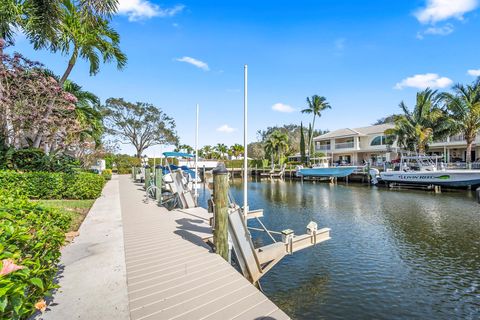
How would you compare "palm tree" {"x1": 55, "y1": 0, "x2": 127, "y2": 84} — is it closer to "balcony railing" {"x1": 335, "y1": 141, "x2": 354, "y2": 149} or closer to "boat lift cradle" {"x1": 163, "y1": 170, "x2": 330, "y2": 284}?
"boat lift cradle" {"x1": 163, "y1": 170, "x2": 330, "y2": 284}

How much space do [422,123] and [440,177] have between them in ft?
25.5

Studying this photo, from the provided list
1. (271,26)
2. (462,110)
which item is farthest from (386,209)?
(462,110)

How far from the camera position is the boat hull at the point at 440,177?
72.4 feet

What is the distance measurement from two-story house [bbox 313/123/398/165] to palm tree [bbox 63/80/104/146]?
34.6m

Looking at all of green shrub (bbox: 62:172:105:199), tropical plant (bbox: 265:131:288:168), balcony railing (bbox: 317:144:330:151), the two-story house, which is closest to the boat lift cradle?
green shrub (bbox: 62:172:105:199)

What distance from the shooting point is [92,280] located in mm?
4035

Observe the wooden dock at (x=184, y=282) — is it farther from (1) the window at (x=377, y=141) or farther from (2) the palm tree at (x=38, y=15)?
(1) the window at (x=377, y=141)

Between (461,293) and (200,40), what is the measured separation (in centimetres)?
1439

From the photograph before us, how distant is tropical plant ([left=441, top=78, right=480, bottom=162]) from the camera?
25.1 metres

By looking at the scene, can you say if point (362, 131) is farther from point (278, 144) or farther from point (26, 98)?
point (26, 98)

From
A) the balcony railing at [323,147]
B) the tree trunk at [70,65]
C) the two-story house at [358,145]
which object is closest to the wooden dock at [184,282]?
the tree trunk at [70,65]

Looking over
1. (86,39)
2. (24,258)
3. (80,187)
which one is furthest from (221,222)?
(86,39)

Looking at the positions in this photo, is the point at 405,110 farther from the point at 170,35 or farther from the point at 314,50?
the point at 170,35

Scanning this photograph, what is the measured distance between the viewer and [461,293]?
19.7ft
